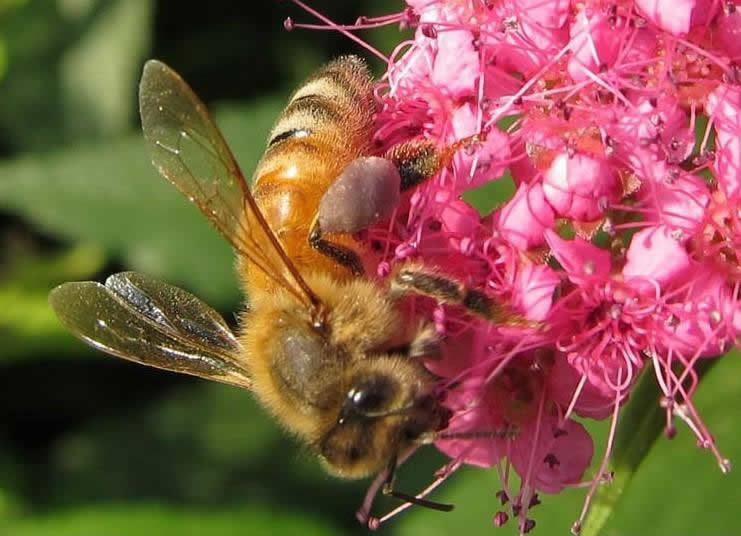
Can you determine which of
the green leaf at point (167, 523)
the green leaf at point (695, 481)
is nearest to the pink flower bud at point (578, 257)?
the green leaf at point (695, 481)

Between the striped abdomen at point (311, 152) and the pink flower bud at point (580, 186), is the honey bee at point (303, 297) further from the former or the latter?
the pink flower bud at point (580, 186)

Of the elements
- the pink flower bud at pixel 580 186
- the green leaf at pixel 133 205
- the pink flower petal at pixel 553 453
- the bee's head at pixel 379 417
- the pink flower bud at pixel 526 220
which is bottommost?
the green leaf at pixel 133 205

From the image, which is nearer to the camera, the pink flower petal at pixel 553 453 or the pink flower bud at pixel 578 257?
the pink flower bud at pixel 578 257

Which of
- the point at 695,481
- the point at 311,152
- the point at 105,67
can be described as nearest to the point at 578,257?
the point at 311,152

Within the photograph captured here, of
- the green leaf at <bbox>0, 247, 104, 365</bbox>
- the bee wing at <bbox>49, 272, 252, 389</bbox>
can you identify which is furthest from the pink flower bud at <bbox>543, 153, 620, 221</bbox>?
the green leaf at <bbox>0, 247, 104, 365</bbox>

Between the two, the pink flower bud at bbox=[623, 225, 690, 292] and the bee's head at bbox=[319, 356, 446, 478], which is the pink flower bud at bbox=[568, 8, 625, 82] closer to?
the pink flower bud at bbox=[623, 225, 690, 292]
